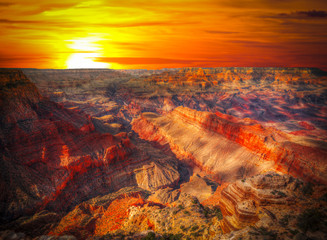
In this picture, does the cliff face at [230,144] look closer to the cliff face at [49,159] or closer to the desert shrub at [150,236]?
the cliff face at [49,159]

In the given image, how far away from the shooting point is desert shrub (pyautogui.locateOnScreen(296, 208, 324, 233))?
14367 mm

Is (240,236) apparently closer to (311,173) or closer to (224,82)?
(311,173)

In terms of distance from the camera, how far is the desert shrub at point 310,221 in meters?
A: 14.4

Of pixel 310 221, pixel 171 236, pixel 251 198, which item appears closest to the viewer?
pixel 310 221

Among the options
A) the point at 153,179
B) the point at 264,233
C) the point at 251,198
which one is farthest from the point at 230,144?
the point at 264,233

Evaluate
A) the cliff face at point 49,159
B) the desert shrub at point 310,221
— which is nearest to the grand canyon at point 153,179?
the desert shrub at point 310,221

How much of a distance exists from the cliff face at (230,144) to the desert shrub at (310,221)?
2102 centimetres

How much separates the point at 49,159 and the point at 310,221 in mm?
40148

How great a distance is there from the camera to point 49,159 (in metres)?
37.4

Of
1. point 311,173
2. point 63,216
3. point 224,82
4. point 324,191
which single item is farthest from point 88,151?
point 224,82

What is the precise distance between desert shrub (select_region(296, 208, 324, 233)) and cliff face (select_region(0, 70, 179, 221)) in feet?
106

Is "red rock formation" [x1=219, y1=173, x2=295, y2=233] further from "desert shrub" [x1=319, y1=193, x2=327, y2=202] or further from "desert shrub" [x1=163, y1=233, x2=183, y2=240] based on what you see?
"desert shrub" [x1=163, y1=233, x2=183, y2=240]

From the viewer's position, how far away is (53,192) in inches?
1321

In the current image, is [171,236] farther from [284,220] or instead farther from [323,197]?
[323,197]
